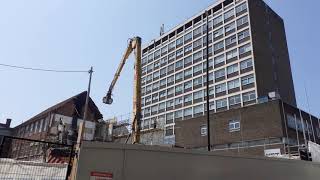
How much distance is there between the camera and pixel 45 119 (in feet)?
156

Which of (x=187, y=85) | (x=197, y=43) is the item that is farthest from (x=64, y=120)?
(x=197, y=43)

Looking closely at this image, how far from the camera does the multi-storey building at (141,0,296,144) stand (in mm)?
67500

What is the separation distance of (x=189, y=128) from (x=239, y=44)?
2824cm

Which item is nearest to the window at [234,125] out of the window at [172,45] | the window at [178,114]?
the window at [178,114]

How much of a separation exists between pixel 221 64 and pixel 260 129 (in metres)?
34.5

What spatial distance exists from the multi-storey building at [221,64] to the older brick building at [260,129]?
13.2m

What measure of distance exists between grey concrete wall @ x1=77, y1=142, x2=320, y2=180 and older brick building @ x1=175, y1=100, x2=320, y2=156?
93.6 ft

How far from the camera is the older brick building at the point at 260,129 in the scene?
3988 cm

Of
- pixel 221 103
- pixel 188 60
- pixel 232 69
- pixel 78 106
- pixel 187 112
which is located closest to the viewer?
pixel 78 106

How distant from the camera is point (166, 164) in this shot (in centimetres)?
840

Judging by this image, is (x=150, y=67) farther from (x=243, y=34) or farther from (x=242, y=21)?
(x=243, y=34)

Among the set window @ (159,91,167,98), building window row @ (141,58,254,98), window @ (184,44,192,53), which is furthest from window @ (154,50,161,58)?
window @ (159,91,167,98)

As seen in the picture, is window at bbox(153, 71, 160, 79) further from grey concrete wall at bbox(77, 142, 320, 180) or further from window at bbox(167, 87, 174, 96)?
grey concrete wall at bbox(77, 142, 320, 180)

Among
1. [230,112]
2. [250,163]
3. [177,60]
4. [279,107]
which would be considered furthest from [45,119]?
[177,60]
